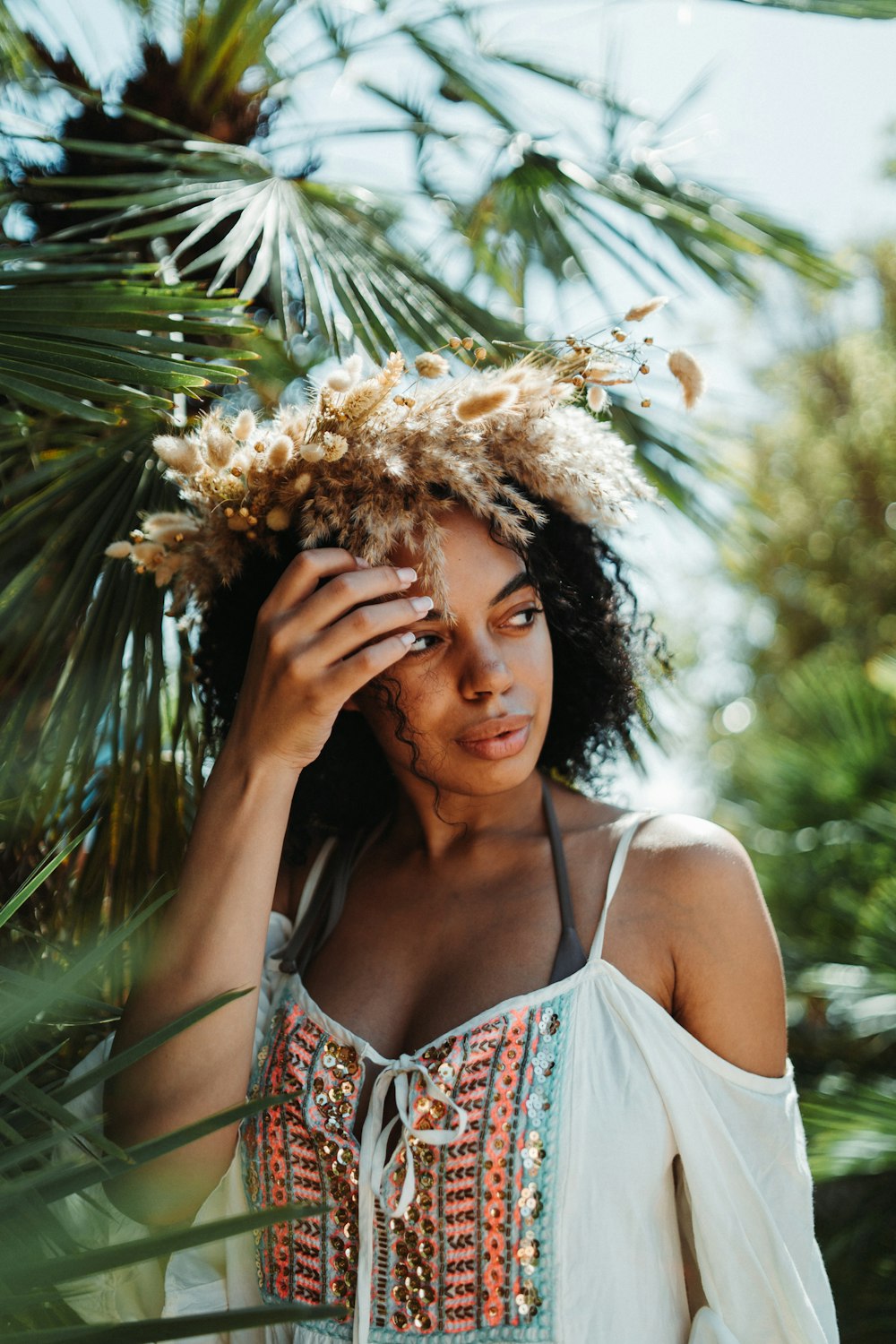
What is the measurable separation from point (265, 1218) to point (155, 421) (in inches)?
48.4

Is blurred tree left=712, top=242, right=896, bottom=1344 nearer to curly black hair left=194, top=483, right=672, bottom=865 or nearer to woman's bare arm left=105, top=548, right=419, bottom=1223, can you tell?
curly black hair left=194, top=483, right=672, bottom=865

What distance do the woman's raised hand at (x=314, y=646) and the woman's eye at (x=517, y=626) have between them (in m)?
0.03

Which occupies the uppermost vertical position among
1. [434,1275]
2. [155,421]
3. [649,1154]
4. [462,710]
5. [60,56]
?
[60,56]

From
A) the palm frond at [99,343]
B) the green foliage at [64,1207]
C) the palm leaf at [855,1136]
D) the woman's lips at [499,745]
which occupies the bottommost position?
the palm leaf at [855,1136]

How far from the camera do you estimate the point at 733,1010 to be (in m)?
1.33

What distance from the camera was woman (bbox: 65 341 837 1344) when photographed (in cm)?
128

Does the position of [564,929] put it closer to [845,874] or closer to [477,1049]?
[477,1049]

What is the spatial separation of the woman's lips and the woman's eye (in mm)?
132

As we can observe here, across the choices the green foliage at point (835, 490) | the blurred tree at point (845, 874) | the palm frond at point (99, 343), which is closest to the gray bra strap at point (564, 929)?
the palm frond at point (99, 343)

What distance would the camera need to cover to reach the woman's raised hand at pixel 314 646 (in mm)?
1322

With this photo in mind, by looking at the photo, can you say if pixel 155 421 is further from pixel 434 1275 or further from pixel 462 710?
pixel 434 1275

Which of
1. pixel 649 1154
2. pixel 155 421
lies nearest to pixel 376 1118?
pixel 649 1154

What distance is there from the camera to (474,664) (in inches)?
54.6

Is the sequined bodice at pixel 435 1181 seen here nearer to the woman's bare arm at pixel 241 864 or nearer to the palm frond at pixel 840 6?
the woman's bare arm at pixel 241 864
